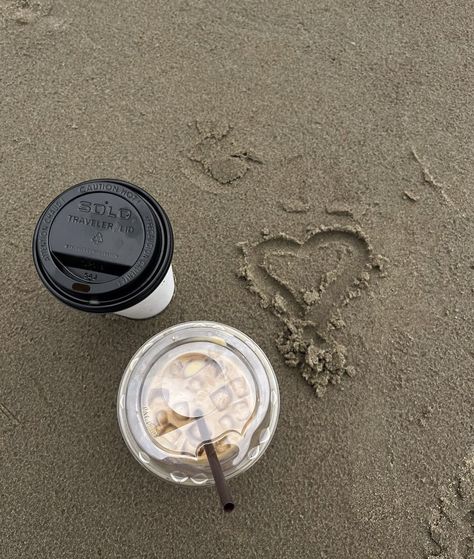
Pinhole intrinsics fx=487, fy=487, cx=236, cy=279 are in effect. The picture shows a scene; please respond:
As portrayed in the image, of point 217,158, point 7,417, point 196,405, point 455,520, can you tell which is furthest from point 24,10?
point 455,520

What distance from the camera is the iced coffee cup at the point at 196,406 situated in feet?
3.65

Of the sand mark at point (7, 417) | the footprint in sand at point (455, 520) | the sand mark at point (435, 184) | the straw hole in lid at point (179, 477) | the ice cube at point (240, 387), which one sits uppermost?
the sand mark at point (435, 184)

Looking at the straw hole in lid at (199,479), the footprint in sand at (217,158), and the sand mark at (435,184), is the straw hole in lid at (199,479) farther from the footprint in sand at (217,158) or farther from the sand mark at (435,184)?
the sand mark at (435,184)

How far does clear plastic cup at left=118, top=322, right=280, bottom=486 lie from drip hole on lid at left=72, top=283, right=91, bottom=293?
0.25 m

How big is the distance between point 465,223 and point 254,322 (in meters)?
0.69

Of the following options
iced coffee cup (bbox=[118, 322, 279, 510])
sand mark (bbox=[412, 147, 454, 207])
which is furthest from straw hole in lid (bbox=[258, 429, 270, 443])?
sand mark (bbox=[412, 147, 454, 207])

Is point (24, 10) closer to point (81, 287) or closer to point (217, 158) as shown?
point (217, 158)

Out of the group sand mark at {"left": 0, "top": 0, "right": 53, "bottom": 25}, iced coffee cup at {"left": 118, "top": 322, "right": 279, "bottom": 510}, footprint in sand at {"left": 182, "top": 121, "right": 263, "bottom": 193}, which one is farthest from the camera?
sand mark at {"left": 0, "top": 0, "right": 53, "bottom": 25}

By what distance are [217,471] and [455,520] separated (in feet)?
2.19

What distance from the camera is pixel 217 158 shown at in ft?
4.74

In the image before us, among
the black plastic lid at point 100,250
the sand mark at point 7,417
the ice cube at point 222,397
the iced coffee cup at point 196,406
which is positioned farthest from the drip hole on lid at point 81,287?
the sand mark at point 7,417

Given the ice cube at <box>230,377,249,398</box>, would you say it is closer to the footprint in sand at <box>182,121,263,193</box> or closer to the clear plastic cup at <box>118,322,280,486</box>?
the clear plastic cup at <box>118,322,280,486</box>

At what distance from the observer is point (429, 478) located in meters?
1.26

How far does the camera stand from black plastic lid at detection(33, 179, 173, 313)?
3.36 feet
